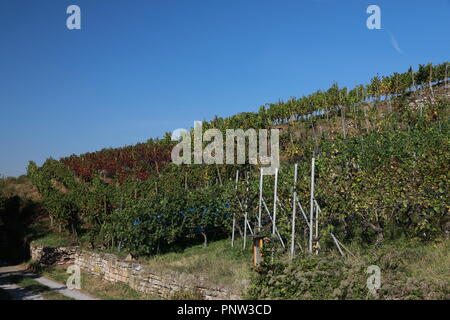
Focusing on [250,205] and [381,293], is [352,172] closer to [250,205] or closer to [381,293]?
[250,205]

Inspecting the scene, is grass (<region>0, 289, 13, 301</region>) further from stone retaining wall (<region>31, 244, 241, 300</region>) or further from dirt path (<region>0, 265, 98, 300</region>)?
stone retaining wall (<region>31, 244, 241, 300</region>)

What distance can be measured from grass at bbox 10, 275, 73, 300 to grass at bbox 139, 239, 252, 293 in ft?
7.56

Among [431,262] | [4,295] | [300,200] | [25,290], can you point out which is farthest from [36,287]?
[431,262]

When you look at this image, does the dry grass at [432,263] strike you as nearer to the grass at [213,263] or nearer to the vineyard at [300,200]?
the vineyard at [300,200]

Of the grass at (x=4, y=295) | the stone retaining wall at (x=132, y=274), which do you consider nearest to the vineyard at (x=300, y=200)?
the stone retaining wall at (x=132, y=274)

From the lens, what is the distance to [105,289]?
10.2 metres

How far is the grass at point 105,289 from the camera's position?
929cm

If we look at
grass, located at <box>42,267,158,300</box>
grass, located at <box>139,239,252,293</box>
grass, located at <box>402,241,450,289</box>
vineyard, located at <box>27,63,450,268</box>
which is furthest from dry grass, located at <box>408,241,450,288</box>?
grass, located at <box>42,267,158,300</box>

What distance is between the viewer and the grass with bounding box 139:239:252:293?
323 inches

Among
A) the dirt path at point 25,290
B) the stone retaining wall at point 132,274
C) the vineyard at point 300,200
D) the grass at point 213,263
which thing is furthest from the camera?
the dirt path at point 25,290

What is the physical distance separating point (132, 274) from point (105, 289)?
3.11 feet

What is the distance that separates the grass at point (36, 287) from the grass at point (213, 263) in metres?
2.30
